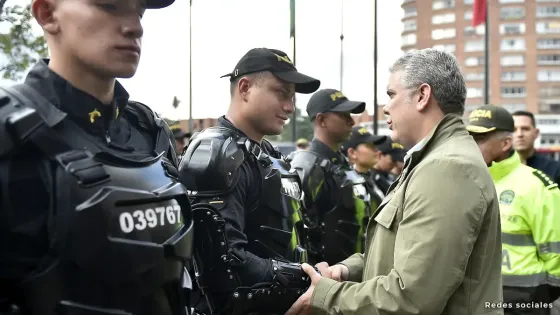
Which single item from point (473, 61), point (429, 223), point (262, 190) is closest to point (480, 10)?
point (262, 190)

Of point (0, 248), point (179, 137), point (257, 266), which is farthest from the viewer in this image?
point (179, 137)

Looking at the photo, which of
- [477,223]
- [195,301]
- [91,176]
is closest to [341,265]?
[195,301]

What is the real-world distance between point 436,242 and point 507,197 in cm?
223

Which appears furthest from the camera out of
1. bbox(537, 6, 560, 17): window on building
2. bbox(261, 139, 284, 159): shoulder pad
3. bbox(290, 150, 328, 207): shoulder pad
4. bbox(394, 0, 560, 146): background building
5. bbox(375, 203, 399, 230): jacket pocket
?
bbox(394, 0, 560, 146): background building

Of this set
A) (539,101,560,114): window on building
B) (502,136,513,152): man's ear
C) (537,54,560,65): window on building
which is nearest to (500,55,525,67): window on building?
(537,54,560,65): window on building

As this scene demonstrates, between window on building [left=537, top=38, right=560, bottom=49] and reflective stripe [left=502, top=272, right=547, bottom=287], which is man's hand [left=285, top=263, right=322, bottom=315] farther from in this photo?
window on building [left=537, top=38, right=560, bottom=49]

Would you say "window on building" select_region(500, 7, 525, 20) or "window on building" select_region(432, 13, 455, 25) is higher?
"window on building" select_region(500, 7, 525, 20)

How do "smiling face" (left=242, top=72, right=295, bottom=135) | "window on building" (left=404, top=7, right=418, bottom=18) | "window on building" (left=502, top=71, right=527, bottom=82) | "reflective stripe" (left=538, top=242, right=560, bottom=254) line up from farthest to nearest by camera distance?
"window on building" (left=502, top=71, right=527, bottom=82) → "window on building" (left=404, top=7, right=418, bottom=18) → "reflective stripe" (left=538, top=242, right=560, bottom=254) → "smiling face" (left=242, top=72, right=295, bottom=135)

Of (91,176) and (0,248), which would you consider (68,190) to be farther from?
(0,248)

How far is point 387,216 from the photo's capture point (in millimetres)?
2355

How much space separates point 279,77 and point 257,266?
1.10 metres

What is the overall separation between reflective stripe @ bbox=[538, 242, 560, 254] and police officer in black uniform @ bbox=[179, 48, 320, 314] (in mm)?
1779

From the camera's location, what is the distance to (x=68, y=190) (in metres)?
1.44

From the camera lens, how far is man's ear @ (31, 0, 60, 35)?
1.58 m
